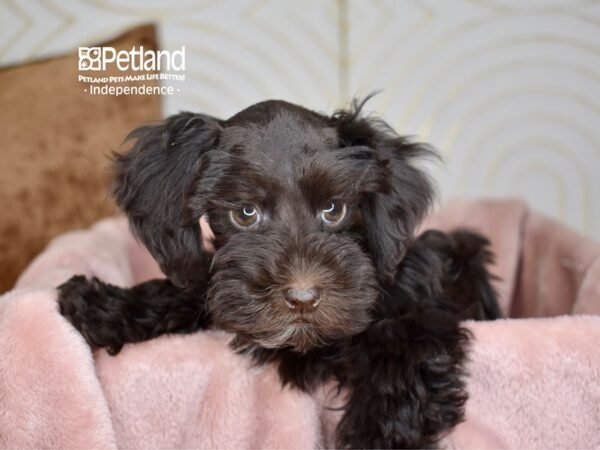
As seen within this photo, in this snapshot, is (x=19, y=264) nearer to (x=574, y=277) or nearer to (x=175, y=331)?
(x=175, y=331)

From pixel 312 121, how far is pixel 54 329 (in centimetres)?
89

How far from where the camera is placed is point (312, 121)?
1.86m

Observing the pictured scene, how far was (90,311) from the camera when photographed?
6.15 ft

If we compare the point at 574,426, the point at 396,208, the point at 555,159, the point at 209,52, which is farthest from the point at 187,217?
the point at 555,159

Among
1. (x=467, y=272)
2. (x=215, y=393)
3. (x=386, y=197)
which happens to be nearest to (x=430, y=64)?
(x=467, y=272)

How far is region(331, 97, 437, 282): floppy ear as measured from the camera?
6.11 feet

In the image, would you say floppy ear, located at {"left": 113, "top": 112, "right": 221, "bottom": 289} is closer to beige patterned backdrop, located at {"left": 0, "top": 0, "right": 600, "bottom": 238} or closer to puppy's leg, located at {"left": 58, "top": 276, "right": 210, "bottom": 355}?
puppy's leg, located at {"left": 58, "top": 276, "right": 210, "bottom": 355}

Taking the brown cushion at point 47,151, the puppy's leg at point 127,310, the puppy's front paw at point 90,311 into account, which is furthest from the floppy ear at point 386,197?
the brown cushion at point 47,151

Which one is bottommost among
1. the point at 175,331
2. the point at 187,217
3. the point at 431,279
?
the point at 175,331

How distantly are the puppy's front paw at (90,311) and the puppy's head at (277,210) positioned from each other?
9.2 inches

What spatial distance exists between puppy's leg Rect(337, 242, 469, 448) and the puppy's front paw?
0.65 meters

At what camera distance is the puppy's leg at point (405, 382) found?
170 cm

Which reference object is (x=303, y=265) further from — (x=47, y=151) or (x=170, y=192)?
(x=47, y=151)

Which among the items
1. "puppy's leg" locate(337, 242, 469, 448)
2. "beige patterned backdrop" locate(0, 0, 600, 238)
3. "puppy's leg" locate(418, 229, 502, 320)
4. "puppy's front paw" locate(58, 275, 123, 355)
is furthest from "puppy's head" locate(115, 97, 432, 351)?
"beige patterned backdrop" locate(0, 0, 600, 238)
